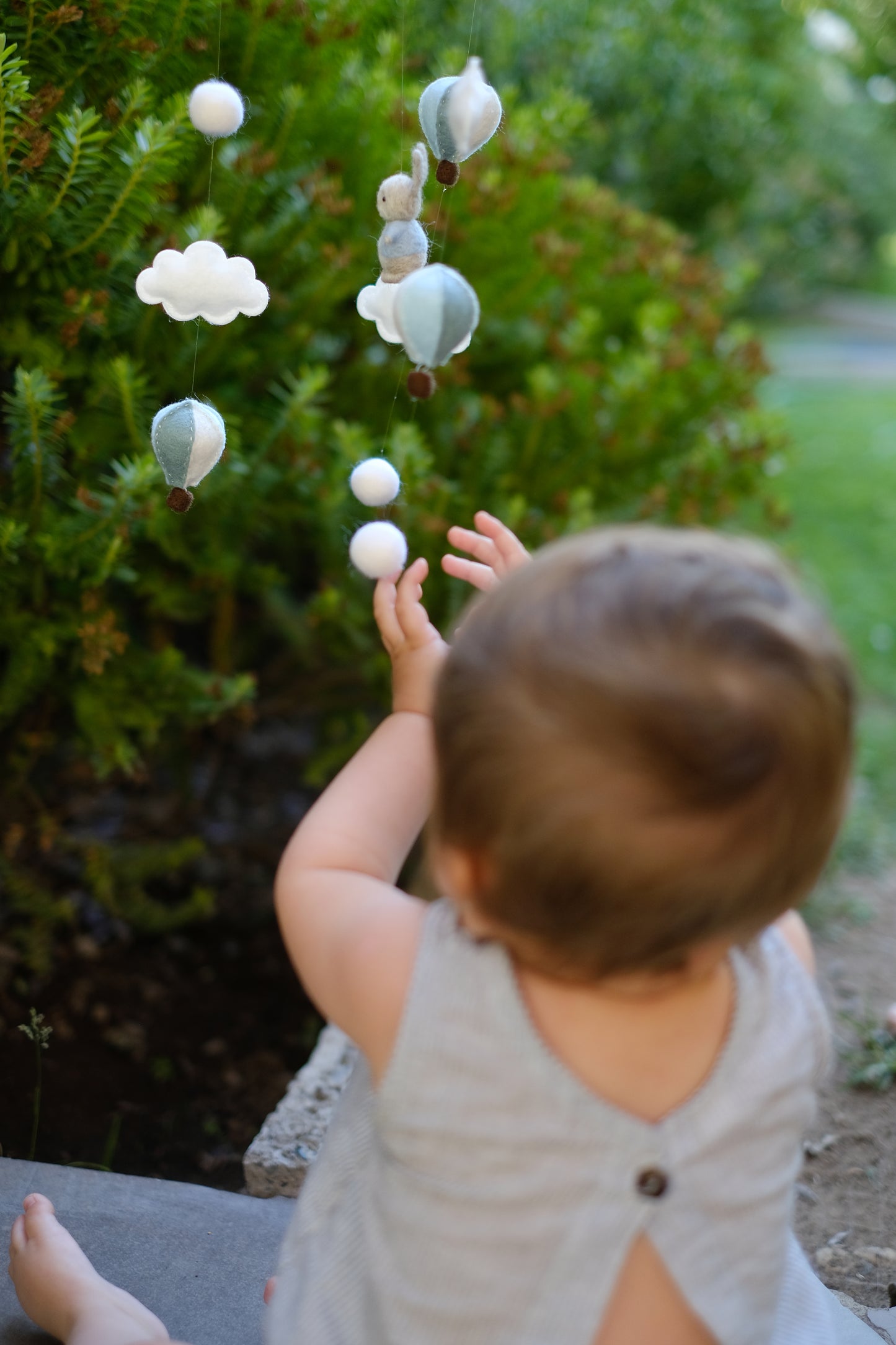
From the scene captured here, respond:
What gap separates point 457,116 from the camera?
141cm

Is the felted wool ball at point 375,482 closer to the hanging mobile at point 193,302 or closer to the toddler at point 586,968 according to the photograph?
the hanging mobile at point 193,302

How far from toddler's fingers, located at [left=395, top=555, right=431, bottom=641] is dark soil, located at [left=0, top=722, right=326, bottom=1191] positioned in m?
1.38

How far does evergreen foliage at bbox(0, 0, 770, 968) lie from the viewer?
2027mm

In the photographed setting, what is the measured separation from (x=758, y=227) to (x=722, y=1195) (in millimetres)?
10790

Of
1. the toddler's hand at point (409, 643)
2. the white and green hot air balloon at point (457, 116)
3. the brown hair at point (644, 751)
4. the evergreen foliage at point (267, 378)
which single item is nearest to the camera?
the brown hair at point (644, 751)

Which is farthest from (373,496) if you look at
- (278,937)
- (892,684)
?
(892,684)

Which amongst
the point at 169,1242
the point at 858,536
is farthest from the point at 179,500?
the point at 858,536

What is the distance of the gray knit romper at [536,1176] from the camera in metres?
1.31

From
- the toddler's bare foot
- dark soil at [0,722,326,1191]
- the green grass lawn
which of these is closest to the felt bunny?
the toddler's bare foot

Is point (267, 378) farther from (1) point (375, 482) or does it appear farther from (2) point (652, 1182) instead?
(2) point (652, 1182)

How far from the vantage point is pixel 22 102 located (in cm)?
189

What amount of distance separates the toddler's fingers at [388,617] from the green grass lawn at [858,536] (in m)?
1.98

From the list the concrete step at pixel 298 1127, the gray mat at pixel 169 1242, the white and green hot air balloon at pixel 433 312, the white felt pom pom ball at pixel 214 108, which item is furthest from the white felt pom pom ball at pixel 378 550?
the gray mat at pixel 169 1242

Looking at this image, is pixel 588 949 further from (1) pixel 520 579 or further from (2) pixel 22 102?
(2) pixel 22 102
